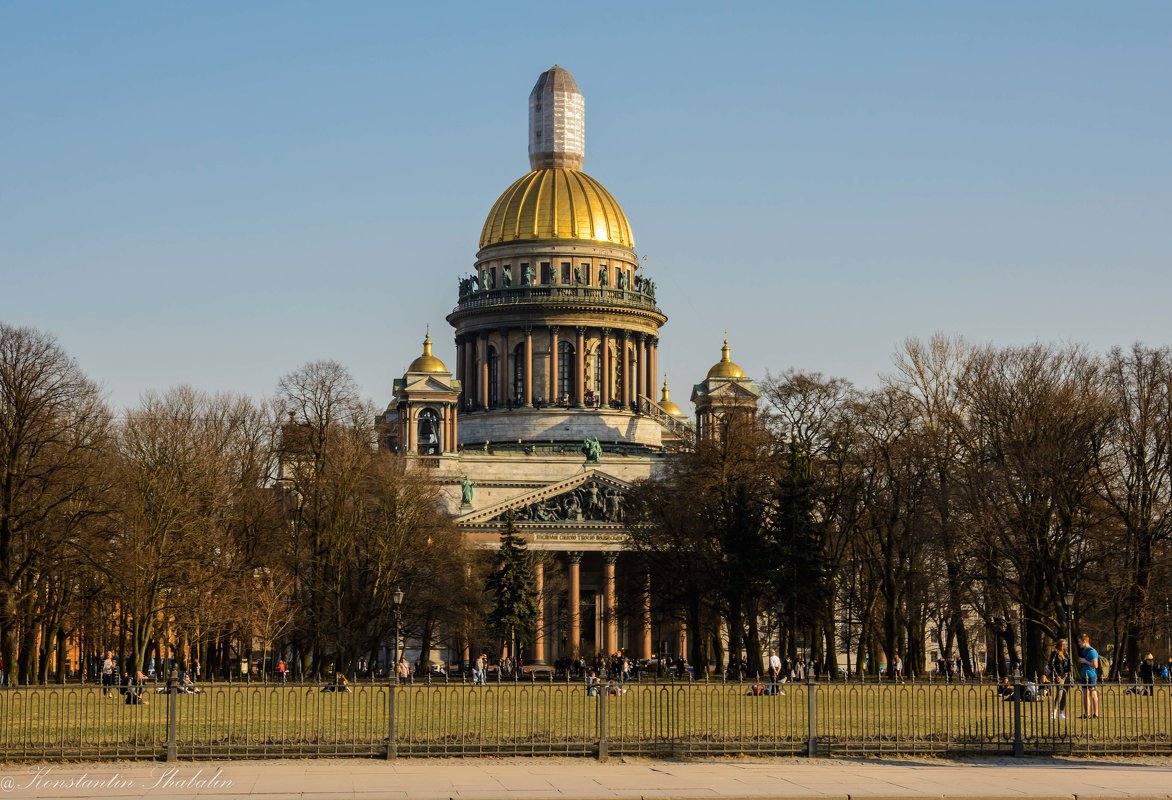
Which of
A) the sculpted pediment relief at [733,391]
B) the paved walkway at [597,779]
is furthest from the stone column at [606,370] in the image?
the paved walkway at [597,779]

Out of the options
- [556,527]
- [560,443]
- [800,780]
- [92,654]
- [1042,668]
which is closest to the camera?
[800,780]

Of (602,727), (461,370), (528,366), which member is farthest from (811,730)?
(461,370)

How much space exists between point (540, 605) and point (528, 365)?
2848 cm

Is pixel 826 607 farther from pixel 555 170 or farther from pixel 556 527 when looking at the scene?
pixel 555 170

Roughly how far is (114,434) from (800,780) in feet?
169

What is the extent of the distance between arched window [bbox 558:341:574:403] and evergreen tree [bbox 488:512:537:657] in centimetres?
3971

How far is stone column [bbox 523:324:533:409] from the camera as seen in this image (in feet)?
449

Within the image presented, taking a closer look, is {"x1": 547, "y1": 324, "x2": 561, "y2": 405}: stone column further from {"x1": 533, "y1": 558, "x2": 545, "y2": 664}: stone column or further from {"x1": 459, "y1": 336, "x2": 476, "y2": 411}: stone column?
{"x1": 533, "y1": 558, "x2": 545, "y2": 664}: stone column

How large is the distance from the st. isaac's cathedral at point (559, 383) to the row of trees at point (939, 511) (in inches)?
1048

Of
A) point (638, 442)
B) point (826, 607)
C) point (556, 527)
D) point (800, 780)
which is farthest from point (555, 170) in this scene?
point (800, 780)

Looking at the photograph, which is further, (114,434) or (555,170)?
(555,170)

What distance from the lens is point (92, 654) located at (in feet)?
312

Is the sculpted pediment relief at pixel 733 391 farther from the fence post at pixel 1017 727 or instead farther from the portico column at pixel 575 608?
the fence post at pixel 1017 727

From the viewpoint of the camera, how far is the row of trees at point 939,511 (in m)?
66.3
